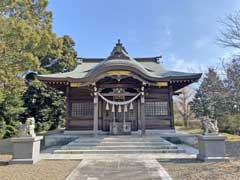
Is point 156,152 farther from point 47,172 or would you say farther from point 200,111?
point 200,111

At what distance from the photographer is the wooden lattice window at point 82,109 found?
518 inches

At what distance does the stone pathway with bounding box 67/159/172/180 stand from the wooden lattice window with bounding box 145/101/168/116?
19.8 feet

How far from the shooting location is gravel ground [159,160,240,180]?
5043mm

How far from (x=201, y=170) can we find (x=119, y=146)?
A: 4149mm

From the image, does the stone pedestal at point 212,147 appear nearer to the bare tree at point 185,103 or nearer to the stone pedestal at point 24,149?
the stone pedestal at point 24,149

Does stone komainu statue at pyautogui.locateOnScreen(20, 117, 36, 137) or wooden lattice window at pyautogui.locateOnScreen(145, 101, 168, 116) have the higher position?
wooden lattice window at pyautogui.locateOnScreen(145, 101, 168, 116)

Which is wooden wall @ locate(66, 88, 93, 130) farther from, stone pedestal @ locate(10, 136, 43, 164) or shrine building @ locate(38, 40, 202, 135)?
stone pedestal @ locate(10, 136, 43, 164)

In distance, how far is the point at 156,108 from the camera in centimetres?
1305

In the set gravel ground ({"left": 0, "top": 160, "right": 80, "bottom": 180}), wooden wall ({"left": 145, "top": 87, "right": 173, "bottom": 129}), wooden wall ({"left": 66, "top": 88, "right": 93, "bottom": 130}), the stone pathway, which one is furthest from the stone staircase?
wooden wall ({"left": 66, "top": 88, "right": 93, "bottom": 130})

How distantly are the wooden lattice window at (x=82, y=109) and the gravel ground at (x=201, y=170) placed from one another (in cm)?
702

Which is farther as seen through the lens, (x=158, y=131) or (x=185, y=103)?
(x=185, y=103)

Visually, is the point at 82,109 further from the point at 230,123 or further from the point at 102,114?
the point at 230,123

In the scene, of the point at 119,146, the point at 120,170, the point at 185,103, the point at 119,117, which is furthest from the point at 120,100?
the point at 185,103

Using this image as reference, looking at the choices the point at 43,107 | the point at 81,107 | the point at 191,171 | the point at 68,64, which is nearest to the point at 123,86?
the point at 81,107
